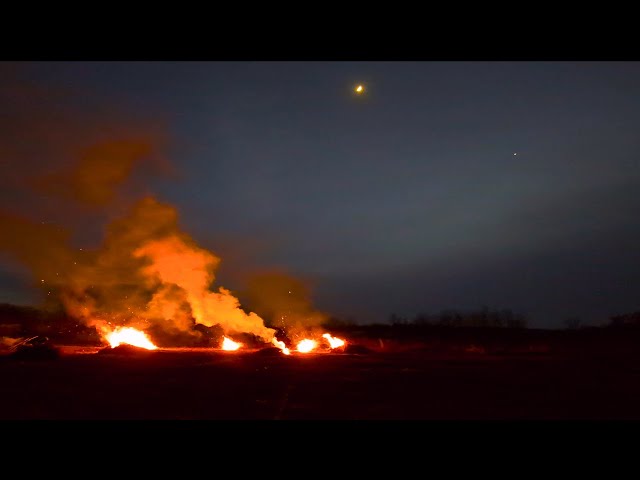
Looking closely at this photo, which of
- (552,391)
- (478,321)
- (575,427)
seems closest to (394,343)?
(552,391)

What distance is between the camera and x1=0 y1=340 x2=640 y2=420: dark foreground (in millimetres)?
9469

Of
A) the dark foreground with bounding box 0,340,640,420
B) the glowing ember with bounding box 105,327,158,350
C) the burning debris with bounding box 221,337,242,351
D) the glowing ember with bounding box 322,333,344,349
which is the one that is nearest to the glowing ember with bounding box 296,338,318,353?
the glowing ember with bounding box 322,333,344,349

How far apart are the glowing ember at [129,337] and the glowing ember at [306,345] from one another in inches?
280

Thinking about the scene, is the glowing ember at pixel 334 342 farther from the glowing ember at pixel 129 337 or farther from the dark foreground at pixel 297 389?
the glowing ember at pixel 129 337

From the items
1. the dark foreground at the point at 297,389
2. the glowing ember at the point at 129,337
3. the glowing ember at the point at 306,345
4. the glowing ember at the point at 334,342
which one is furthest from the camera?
the glowing ember at the point at 334,342

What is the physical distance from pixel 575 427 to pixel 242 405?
281 inches

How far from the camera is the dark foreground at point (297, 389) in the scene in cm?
947

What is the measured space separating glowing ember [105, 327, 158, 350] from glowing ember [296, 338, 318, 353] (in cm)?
711

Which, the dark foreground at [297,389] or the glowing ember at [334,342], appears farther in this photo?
the glowing ember at [334,342]

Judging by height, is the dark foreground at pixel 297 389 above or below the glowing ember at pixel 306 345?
below

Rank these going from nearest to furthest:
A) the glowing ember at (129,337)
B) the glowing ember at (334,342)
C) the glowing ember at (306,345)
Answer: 1. the glowing ember at (129,337)
2. the glowing ember at (306,345)
3. the glowing ember at (334,342)

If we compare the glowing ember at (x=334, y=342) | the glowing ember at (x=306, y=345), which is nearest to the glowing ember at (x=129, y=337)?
the glowing ember at (x=306, y=345)

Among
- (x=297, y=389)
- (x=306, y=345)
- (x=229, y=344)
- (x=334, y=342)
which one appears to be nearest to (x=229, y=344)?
(x=229, y=344)

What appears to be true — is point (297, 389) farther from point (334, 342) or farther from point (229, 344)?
point (334, 342)
